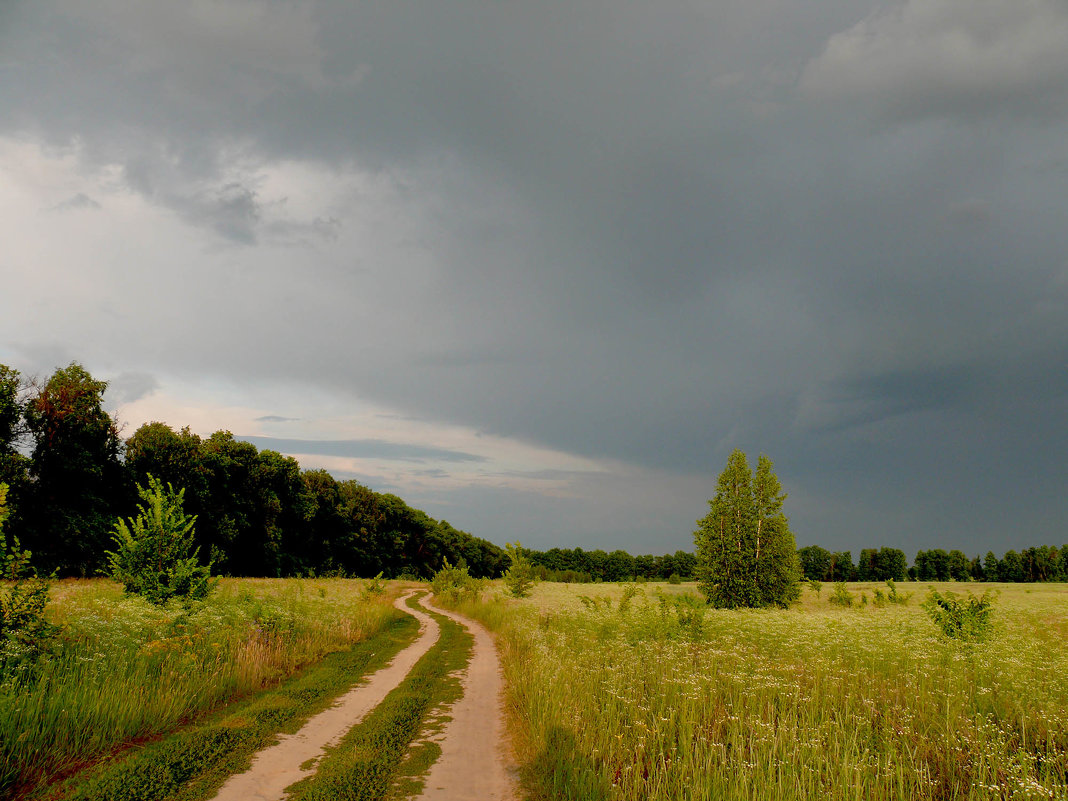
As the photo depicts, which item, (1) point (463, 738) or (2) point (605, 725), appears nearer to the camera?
(2) point (605, 725)

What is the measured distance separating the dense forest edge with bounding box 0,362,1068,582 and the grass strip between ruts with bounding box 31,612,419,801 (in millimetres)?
3036

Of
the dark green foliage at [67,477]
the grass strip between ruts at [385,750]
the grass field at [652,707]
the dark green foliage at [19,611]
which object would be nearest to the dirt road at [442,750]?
the grass strip between ruts at [385,750]

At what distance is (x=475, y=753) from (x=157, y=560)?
38.7 ft

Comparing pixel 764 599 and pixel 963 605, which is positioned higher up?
pixel 963 605

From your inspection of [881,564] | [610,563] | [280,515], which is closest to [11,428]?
[280,515]

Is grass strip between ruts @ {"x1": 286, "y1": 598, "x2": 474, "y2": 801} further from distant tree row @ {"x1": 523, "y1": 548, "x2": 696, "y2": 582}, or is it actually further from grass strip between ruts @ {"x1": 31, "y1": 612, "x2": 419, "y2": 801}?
distant tree row @ {"x1": 523, "y1": 548, "x2": 696, "y2": 582}

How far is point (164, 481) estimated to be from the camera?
47.4 m

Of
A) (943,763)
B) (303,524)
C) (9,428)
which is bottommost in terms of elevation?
(303,524)

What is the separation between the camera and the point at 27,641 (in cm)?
850

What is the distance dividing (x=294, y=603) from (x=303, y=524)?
5649 centimetres

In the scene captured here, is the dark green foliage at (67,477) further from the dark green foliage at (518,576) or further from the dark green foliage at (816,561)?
the dark green foliage at (816,561)

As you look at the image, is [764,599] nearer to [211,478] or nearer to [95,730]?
[95,730]

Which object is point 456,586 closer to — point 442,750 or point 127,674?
point 127,674

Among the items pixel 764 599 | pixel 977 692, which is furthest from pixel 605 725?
pixel 764 599
